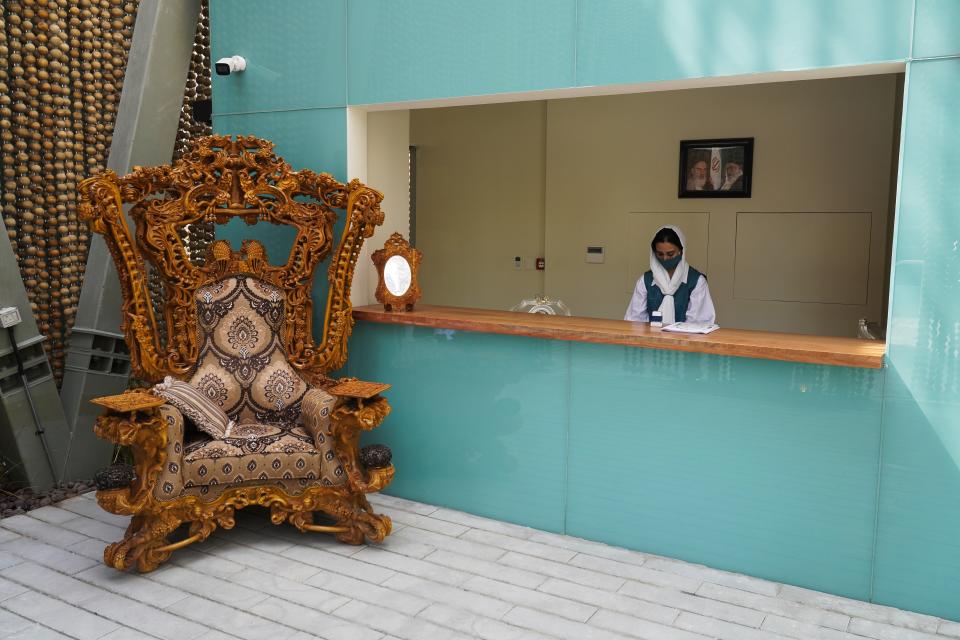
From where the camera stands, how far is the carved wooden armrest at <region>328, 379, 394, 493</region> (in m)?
3.31

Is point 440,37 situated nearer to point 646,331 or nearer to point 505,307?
point 646,331

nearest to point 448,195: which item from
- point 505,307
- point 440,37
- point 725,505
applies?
point 505,307

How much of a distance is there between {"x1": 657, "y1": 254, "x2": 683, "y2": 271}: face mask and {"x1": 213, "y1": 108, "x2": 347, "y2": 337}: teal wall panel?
69.2 inches

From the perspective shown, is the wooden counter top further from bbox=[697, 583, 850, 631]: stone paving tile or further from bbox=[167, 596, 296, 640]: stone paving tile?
bbox=[167, 596, 296, 640]: stone paving tile

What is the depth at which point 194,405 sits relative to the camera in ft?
11.0

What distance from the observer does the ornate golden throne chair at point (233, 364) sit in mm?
3182

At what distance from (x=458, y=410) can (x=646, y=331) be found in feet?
3.28

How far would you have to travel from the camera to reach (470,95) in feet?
12.0

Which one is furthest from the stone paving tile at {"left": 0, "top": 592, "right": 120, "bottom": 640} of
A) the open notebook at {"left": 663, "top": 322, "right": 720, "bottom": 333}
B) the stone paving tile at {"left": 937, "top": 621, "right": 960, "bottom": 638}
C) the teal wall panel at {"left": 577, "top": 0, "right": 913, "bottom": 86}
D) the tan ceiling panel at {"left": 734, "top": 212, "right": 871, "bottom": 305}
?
the tan ceiling panel at {"left": 734, "top": 212, "right": 871, "bottom": 305}

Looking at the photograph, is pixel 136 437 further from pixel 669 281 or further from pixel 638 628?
pixel 669 281

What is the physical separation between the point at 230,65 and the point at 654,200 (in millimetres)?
3108

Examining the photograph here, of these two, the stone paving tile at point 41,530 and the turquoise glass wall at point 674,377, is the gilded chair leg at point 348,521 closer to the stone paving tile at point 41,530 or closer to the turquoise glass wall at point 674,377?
the turquoise glass wall at point 674,377

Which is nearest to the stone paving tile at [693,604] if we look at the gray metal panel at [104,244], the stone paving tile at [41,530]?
the stone paving tile at [41,530]

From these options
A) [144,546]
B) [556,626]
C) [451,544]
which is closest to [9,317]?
[144,546]
